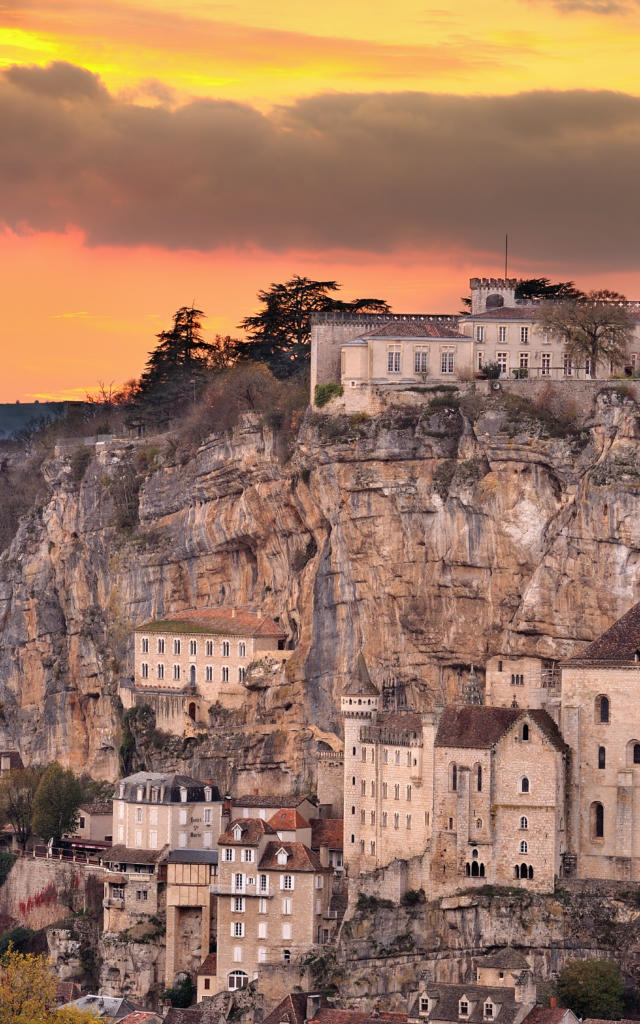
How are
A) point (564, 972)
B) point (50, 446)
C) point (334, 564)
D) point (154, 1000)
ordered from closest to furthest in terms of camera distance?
point (564, 972), point (154, 1000), point (334, 564), point (50, 446)

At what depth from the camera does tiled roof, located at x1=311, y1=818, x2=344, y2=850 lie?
361 ft

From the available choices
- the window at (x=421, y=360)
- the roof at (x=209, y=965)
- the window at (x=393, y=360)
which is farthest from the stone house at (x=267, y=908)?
the window at (x=421, y=360)

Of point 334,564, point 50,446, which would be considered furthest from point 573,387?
point 50,446

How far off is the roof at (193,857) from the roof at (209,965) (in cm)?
389

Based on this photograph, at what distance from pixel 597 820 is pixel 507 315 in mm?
25946

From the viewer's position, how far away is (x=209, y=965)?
109 meters

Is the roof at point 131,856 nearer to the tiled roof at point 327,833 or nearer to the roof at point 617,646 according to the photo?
the tiled roof at point 327,833

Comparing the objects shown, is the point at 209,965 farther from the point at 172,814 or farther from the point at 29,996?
the point at 29,996

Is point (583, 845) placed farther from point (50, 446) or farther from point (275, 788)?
point (50, 446)

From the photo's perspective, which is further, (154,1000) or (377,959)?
(154,1000)

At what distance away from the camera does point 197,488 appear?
12888 centimetres

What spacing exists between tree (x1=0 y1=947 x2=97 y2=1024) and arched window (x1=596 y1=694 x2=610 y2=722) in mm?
20739

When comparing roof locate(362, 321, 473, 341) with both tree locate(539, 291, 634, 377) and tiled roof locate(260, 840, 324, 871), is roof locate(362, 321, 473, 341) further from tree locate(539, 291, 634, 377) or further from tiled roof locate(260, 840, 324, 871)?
tiled roof locate(260, 840, 324, 871)

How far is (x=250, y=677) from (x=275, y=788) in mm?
4883
